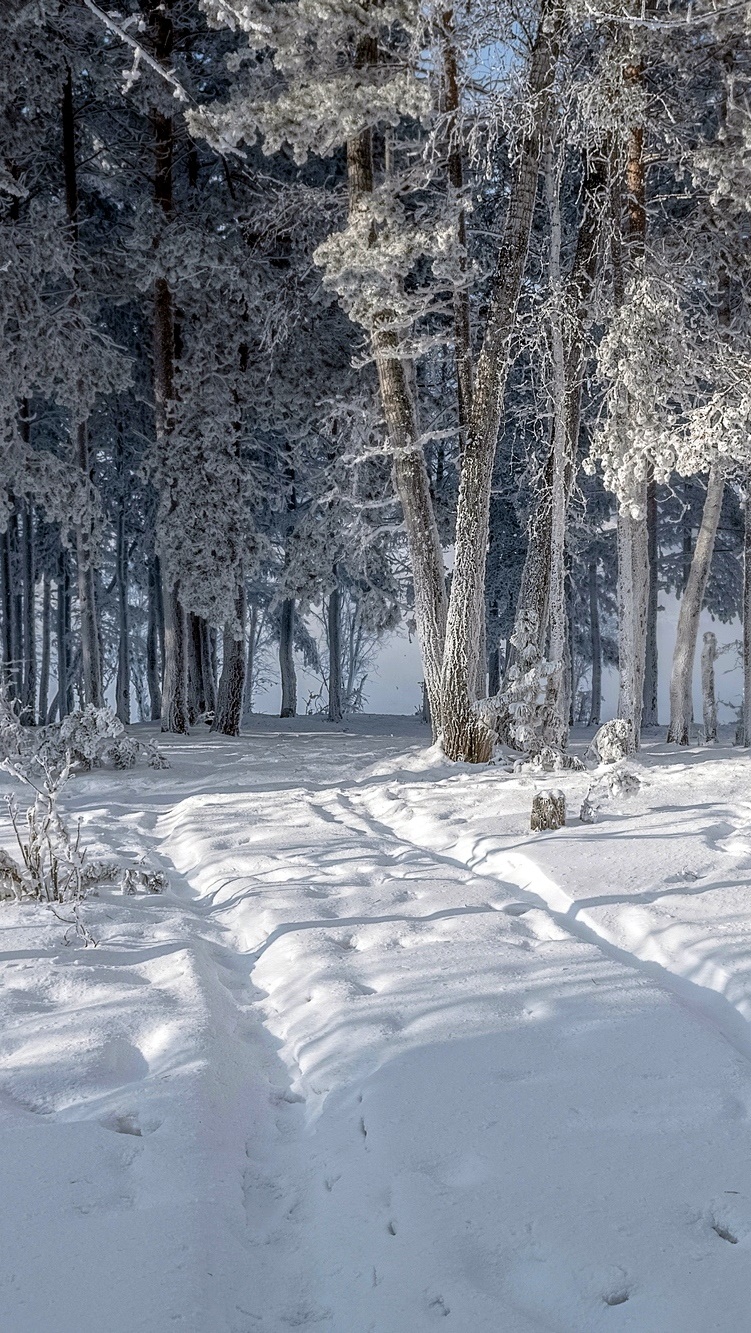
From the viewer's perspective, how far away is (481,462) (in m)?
9.91

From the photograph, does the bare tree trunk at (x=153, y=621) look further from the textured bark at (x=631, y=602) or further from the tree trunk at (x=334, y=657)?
the textured bark at (x=631, y=602)

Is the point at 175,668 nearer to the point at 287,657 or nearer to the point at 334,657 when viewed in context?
the point at 287,657

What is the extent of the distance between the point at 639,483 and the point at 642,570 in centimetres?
174

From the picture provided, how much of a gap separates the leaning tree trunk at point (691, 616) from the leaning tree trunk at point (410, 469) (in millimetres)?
4965

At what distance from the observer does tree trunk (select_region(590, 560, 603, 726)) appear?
24.6 m

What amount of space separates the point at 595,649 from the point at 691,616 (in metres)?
10.8

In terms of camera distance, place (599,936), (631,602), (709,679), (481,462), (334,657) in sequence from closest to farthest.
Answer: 1. (599,936)
2. (481,462)
3. (631,602)
4. (709,679)
5. (334,657)

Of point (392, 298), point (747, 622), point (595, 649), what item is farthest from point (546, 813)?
point (595, 649)

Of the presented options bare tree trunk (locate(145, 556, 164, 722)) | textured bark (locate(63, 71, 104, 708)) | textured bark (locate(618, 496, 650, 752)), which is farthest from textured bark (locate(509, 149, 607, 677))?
bare tree trunk (locate(145, 556, 164, 722))

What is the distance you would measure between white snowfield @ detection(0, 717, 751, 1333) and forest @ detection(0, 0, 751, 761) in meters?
5.09

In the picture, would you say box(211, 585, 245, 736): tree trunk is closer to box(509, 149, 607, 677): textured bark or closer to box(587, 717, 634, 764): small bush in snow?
box(509, 149, 607, 677): textured bark

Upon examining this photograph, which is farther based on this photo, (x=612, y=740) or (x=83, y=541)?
(x=83, y=541)

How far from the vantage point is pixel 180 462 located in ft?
46.8

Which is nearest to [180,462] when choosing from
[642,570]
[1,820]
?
[642,570]
